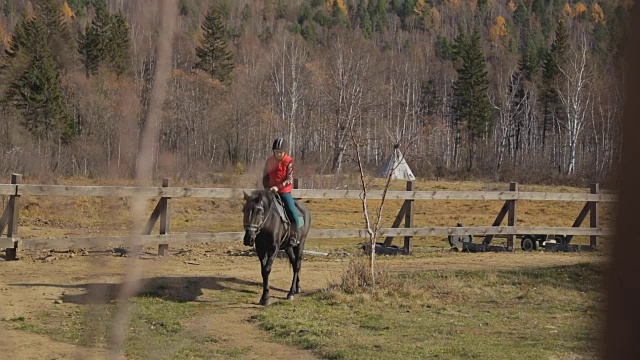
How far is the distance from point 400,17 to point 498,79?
160 ft

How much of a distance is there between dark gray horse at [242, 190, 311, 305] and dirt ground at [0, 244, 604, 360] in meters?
0.43

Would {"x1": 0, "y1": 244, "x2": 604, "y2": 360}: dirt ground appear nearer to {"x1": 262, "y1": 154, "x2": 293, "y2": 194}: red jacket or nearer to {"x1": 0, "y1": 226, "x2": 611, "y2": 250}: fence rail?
{"x1": 0, "y1": 226, "x2": 611, "y2": 250}: fence rail

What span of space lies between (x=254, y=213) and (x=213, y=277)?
2383mm

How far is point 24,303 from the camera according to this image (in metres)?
9.16

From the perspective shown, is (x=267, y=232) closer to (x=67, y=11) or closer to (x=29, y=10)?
(x=67, y=11)

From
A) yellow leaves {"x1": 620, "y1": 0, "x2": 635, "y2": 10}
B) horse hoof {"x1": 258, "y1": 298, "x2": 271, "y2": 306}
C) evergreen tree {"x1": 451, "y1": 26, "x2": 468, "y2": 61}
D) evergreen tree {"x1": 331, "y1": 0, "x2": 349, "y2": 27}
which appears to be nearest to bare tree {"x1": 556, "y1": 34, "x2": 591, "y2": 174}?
yellow leaves {"x1": 620, "y1": 0, "x2": 635, "y2": 10}

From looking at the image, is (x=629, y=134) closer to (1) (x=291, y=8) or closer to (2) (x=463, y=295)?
(1) (x=291, y=8)

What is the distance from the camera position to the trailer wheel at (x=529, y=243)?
18.0 m

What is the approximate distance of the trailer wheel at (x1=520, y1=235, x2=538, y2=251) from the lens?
1803 cm

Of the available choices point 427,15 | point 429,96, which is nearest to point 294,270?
point 429,96

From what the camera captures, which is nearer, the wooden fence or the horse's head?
the horse's head

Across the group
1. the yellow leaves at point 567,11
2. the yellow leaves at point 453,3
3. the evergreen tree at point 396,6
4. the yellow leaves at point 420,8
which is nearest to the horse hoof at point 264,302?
the yellow leaves at point 567,11

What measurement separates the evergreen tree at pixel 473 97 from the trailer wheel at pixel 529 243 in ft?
157

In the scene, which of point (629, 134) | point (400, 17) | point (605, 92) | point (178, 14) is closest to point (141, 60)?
point (178, 14)
